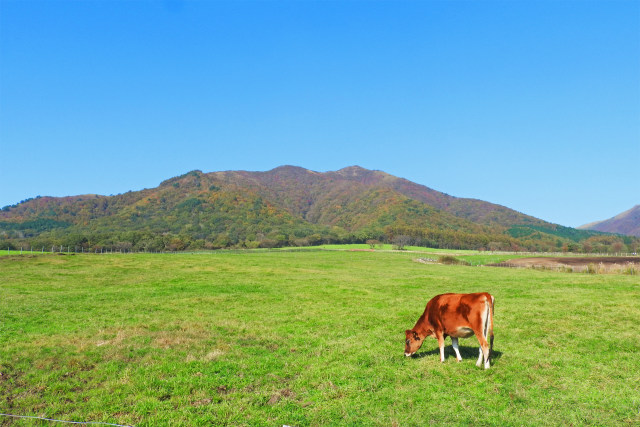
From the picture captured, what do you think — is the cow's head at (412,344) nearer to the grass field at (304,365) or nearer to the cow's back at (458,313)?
the grass field at (304,365)

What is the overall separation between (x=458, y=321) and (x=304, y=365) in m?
5.49

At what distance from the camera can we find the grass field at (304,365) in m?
9.85

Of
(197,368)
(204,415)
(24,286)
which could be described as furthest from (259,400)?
(24,286)

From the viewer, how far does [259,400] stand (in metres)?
10.6

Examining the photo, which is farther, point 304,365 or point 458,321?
point 304,365

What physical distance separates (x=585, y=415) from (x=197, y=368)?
37.1ft

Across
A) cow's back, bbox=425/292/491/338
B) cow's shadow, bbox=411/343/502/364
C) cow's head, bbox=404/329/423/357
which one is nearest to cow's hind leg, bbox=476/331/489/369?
cow's back, bbox=425/292/491/338

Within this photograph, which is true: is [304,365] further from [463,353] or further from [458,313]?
[463,353]

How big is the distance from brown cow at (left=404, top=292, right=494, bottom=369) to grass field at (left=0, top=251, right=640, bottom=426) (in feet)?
2.47

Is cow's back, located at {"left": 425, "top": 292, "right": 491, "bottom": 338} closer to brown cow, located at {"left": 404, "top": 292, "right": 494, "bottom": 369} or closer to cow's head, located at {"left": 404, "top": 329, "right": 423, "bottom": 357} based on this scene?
brown cow, located at {"left": 404, "top": 292, "right": 494, "bottom": 369}

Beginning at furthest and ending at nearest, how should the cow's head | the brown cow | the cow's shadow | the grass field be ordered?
1. the cow's shadow
2. the cow's head
3. the brown cow
4. the grass field

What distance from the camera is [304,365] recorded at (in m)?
13.4

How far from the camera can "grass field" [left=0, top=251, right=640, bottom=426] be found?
985 cm

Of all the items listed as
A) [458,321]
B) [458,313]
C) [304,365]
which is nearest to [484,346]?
[458,321]
